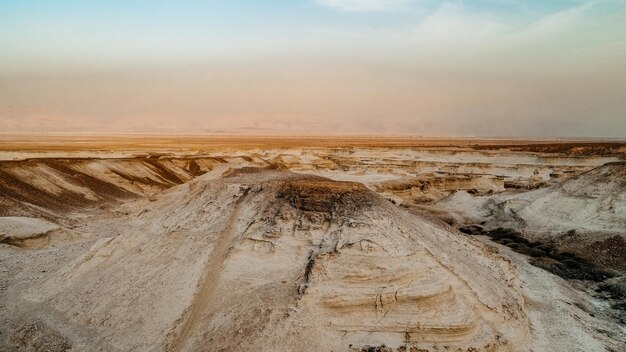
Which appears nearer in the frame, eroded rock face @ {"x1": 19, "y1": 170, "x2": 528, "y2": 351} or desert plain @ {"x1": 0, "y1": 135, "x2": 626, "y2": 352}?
eroded rock face @ {"x1": 19, "y1": 170, "x2": 528, "y2": 351}

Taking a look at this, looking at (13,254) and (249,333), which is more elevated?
(249,333)

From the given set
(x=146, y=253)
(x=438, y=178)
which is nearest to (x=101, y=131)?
(x=438, y=178)

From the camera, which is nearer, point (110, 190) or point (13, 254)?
point (13, 254)

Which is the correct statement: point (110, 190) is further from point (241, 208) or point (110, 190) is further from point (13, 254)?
point (241, 208)

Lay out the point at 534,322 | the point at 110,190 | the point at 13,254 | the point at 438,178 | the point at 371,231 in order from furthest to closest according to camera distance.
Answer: the point at 438,178 < the point at 110,190 < the point at 13,254 < the point at 534,322 < the point at 371,231

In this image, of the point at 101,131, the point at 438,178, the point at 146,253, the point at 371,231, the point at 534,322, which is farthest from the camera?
the point at 101,131

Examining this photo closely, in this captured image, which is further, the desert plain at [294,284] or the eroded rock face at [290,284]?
the desert plain at [294,284]

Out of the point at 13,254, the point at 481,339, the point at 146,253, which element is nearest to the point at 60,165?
the point at 13,254
